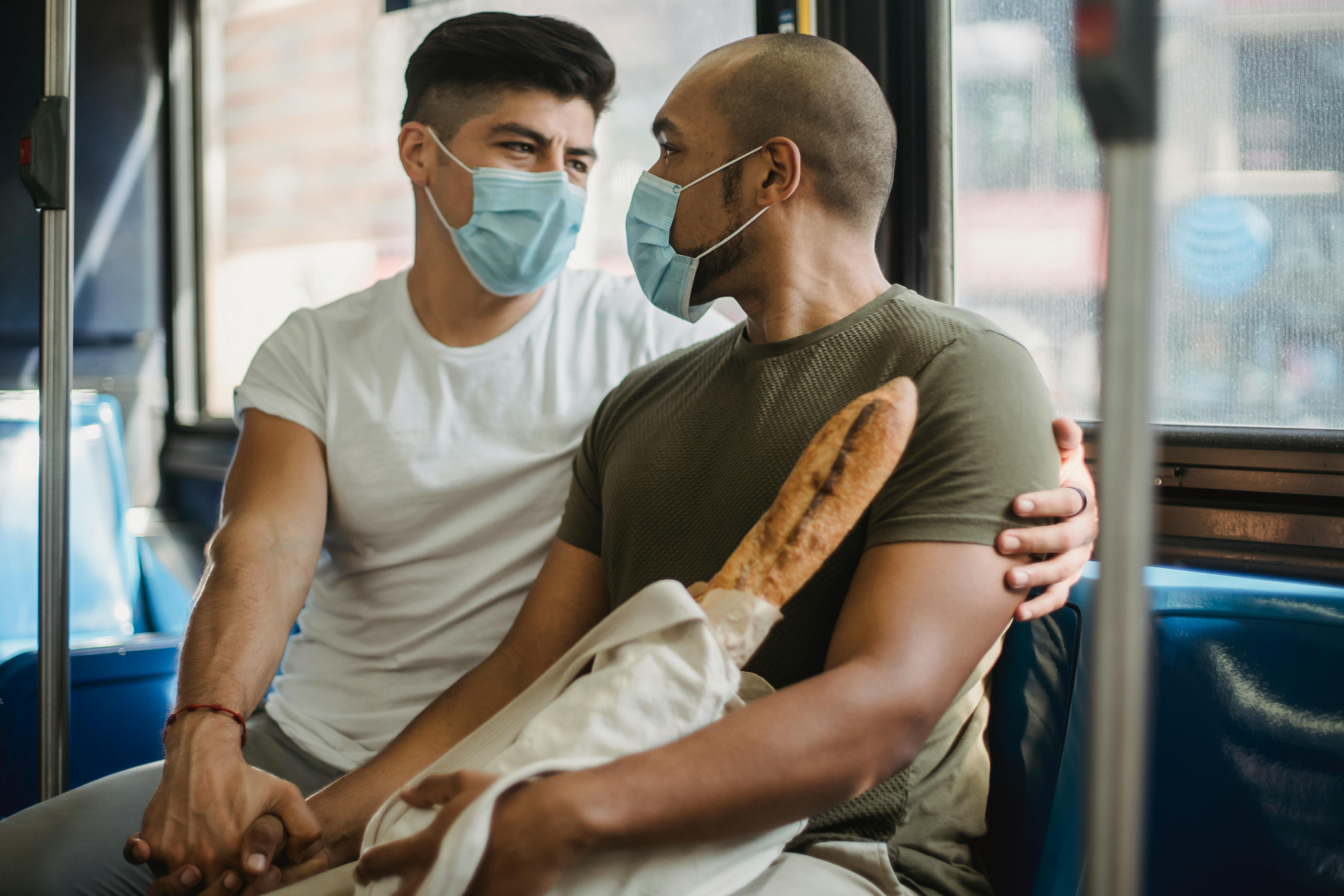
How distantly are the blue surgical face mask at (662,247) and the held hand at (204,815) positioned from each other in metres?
0.75

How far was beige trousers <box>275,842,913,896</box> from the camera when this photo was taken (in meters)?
0.93

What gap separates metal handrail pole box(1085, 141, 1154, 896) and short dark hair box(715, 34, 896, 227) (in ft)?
2.66

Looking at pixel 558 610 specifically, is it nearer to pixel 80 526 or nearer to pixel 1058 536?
pixel 1058 536

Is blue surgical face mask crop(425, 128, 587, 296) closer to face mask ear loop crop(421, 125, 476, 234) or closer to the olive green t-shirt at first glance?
face mask ear loop crop(421, 125, 476, 234)

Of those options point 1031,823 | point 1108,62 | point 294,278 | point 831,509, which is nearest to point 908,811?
point 1031,823

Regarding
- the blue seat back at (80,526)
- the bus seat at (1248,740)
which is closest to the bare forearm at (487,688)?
the bus seat at (1248,740)

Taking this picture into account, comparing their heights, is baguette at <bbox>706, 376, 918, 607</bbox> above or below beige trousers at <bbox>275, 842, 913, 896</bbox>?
above

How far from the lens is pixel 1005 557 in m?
0.92

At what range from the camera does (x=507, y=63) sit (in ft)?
5.49

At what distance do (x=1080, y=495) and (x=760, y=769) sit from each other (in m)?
0.44

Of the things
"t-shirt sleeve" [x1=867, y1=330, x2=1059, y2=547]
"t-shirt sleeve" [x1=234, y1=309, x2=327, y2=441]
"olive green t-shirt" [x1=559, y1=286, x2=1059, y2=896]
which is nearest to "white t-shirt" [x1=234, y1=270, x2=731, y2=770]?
"t-shirt sleeve" [x1=234, y1=309, x2=327, y2=441]

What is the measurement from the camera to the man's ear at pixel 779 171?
1.21 metres

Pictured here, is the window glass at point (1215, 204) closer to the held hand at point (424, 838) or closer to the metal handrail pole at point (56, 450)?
the held hand at point (424, 838)

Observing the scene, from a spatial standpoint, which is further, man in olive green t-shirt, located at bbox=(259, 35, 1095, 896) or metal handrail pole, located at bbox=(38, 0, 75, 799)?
metal handrail pole, located at bbox=(38, 0, 75, 799)
